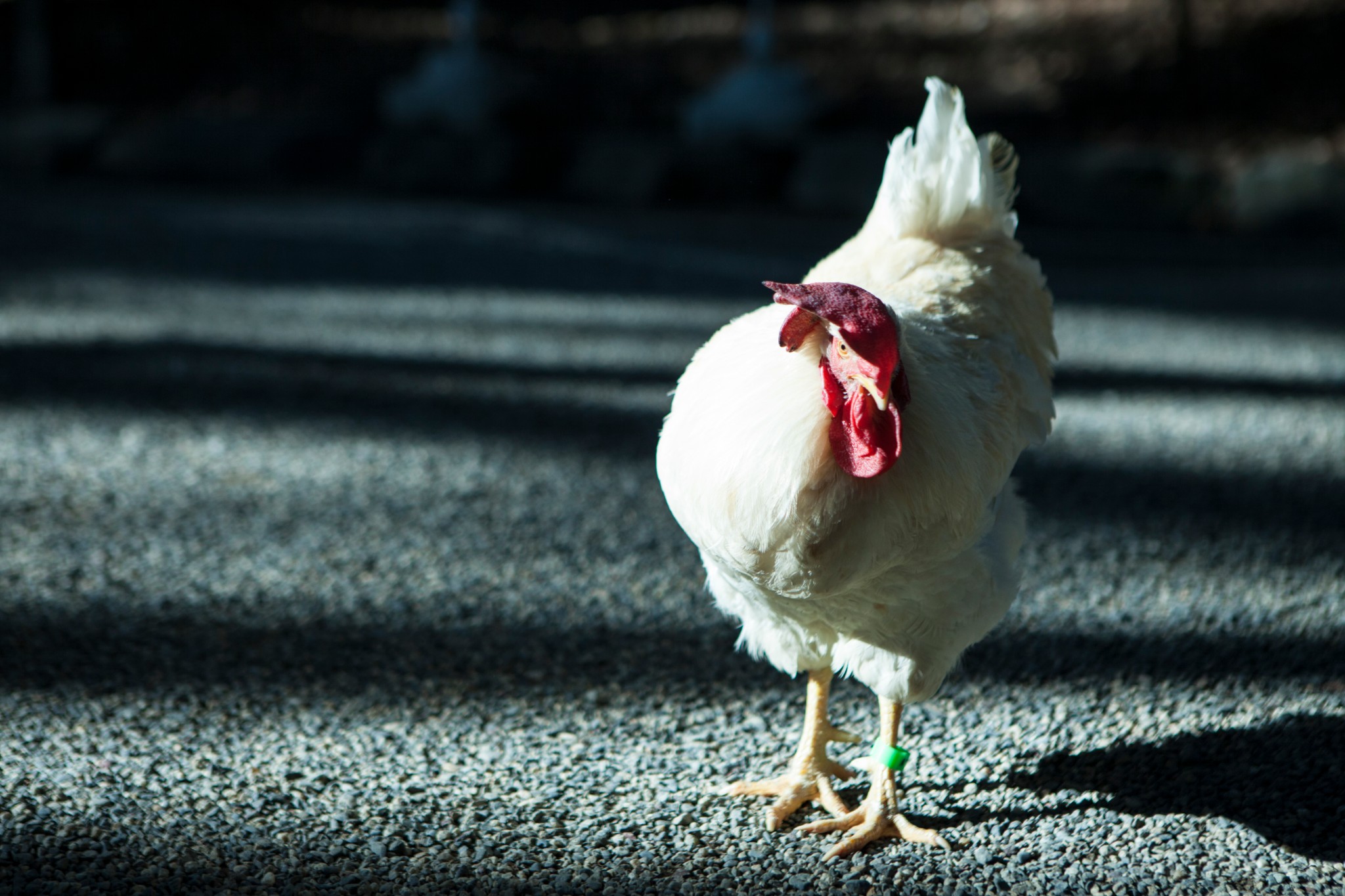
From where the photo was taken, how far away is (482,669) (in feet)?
9.80

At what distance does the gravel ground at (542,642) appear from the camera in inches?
89.0

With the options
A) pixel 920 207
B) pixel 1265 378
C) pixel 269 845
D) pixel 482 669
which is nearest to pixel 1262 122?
pixel 1265 378

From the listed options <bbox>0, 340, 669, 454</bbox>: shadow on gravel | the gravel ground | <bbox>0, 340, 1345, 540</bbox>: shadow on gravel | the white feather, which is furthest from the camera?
<bbox>0, 340, 669, 454</bbox>: shadow on gravel

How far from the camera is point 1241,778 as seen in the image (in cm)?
248

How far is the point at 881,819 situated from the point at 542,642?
3.65 ft

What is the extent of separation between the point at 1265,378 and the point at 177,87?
Answer: 16.2 metres

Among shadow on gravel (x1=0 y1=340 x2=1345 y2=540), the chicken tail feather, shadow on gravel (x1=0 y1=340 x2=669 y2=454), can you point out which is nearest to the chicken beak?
the chicken tail feather

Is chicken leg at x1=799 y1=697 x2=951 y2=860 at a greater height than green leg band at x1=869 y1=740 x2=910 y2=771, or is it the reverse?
green leg band at x1=869 y1=740 x2=910 y2=771

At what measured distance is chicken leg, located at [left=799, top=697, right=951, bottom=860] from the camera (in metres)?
2.33

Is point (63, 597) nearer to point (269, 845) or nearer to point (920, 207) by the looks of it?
point (269, 845)

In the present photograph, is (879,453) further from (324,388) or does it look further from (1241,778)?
(324,388)

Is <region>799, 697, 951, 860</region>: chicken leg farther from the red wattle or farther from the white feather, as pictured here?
the red wattle

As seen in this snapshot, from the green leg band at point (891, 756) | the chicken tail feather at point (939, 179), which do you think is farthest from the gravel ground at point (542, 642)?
the chicken tail feather at point (939, 179)

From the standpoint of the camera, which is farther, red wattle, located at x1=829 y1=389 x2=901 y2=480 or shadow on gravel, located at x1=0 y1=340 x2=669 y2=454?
shadow on gravel, located at x1=0 y1=340 x2=669 y2=454
